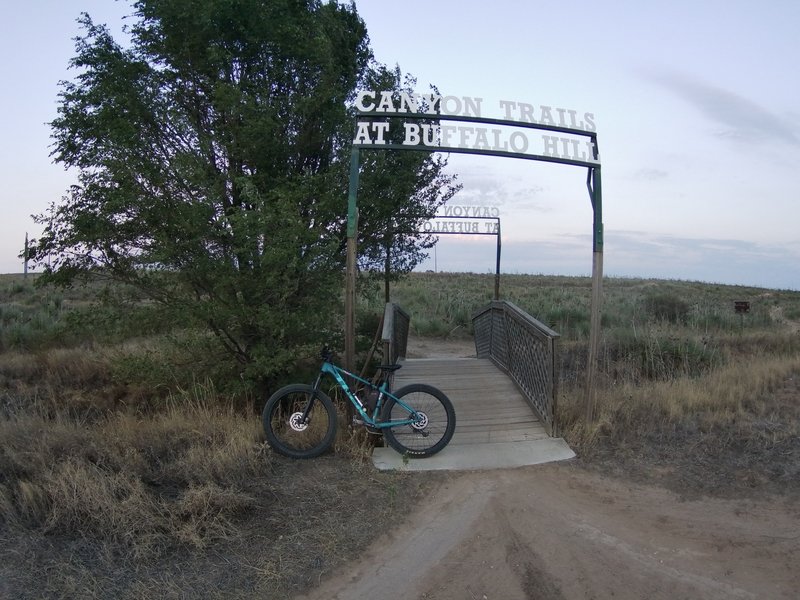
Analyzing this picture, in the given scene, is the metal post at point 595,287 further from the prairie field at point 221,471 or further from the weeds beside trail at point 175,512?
the weeds beside trail at point 175,512

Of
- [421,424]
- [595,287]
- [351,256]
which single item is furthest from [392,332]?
[595,287]

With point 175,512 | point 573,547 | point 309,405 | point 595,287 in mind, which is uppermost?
point 595,287

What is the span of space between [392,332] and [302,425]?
2.27 meters

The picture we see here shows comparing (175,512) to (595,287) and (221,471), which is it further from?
(595,287)

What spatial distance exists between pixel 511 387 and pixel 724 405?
2893 millimetres

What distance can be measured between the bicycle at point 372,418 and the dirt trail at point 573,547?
0.74 m

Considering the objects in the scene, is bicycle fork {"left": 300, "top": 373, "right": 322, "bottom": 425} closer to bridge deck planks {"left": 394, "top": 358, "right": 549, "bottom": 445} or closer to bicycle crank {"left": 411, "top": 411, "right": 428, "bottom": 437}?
bicycle crank {"left": 411, "top": 411, "right": 428, "bottom": 437}

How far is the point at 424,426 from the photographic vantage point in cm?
689

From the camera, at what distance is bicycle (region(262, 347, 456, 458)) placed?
677cm

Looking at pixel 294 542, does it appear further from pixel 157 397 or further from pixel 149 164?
pixel 157 397

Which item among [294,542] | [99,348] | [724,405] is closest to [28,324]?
[99,348]

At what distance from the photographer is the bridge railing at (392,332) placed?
7.78 m

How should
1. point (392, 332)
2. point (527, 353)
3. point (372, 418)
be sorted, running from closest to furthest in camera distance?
1. point (372, 418)
2. point (392, 332)
3. point (527, 353)

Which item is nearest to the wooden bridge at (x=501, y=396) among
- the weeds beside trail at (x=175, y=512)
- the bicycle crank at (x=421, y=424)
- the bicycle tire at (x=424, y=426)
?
the bicycle tire at (x=424, y=426)
